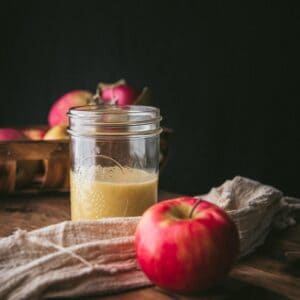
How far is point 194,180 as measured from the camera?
1.62 meters

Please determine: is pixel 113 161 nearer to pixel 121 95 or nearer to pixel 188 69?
pixel 121 95

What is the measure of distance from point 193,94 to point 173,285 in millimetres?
907

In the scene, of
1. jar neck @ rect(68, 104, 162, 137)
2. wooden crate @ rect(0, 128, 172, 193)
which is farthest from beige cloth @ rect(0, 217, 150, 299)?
wooden crate @ rect(0, 128, 172, 193)

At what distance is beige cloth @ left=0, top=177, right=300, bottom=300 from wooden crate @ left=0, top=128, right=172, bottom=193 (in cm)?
39

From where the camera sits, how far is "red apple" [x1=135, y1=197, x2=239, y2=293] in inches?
27.4

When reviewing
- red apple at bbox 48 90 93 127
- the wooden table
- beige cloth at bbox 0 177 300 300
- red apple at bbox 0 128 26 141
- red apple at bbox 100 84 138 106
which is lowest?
the wooden table

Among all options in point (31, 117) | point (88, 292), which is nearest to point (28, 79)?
point (31, 117)

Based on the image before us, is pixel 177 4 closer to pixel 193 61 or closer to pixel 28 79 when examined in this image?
pixel 193 61

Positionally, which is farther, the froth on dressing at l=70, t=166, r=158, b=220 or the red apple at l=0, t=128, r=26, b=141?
the red apple at l=0, t=128, r=26, b=141

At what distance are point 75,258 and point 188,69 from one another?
0.88 metres

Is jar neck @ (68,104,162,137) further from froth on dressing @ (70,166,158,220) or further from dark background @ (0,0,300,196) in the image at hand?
dark background @ (0,0,300,196)

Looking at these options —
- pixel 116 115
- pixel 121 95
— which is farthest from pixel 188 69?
pixel 116 115

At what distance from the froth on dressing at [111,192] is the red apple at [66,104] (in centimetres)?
42

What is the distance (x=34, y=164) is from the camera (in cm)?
126
